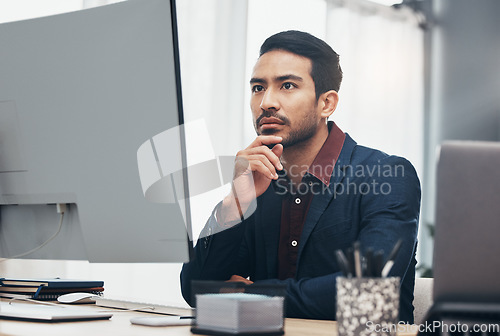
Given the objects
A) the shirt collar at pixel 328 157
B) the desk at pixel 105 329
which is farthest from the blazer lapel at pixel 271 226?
the desk at pixel 105 329

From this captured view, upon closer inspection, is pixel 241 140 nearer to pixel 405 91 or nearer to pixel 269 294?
pixel 405 91

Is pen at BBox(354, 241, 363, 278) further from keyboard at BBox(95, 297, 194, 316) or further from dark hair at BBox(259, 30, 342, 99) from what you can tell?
dark hair at BBox(259, 30, 342, 99)

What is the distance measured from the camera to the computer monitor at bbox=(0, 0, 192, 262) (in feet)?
2.77

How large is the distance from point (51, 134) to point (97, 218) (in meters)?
0.16

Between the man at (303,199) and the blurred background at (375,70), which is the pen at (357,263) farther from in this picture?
the blurred background at (375,70)

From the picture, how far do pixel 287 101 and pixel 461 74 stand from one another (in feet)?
8.28

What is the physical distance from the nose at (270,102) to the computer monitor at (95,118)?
968mm

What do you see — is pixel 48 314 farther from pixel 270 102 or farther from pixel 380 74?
pixel 380 74

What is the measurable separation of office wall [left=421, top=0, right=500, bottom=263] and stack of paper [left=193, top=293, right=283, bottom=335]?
3.19 meters

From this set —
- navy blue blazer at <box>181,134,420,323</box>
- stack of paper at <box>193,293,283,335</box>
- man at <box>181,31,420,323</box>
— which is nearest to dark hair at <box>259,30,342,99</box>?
man at <box>181,31,420,323</box>

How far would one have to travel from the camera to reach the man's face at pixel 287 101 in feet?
5.96

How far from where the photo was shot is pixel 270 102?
1.82 metres

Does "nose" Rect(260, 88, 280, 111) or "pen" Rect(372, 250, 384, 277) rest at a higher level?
"nose" Rect(260, 88, 280, 111)

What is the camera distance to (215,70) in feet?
9.05
